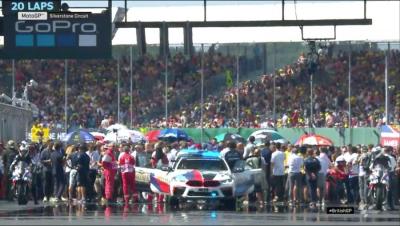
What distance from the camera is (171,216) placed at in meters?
27.6

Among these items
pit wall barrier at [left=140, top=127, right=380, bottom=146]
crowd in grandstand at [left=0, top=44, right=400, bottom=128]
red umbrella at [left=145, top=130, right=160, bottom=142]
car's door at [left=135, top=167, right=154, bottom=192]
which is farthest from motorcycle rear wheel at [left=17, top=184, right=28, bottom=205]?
crowd in grandstand at [left=0, top=44, right=400, bottom=128]

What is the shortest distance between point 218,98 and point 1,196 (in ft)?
82.3

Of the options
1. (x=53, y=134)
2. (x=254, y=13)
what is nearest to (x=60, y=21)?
(x=53, y=134)

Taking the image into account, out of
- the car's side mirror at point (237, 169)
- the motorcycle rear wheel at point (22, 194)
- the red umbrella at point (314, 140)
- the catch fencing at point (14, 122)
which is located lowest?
the motorcycle rear wheel at point (22, 194)

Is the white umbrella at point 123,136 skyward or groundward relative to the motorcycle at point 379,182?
skyward

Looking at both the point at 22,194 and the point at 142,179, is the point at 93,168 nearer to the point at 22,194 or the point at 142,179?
the point at 142,179

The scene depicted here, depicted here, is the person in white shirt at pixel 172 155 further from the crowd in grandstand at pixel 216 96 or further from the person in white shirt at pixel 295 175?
the crowd in grandstand at pixel 216 96

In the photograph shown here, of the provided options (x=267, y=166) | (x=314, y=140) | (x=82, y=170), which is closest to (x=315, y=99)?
(x=314, y=140)

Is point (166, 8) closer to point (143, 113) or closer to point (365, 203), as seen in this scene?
point (143, 113)

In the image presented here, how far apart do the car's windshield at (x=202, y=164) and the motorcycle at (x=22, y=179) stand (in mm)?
4027

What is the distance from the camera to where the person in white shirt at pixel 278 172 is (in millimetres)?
34781

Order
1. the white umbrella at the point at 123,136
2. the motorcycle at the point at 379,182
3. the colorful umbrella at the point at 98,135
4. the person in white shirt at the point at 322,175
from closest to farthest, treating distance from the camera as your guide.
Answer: the motorcycle at the point at 379,182, the person in white shirt at the point at 322,175, the white umbrella at the point at 123,136, the colorful umbrella at the point at 98,135

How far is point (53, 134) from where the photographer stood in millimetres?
53625
